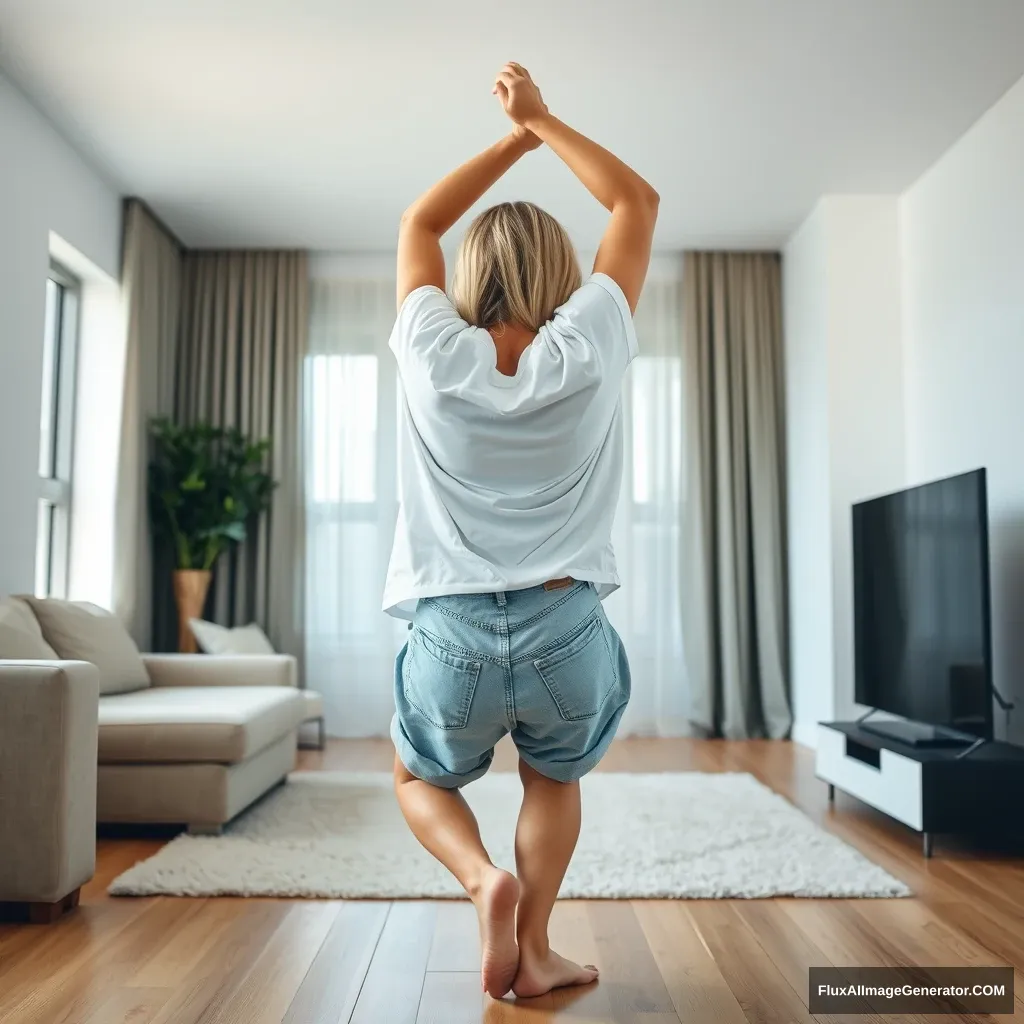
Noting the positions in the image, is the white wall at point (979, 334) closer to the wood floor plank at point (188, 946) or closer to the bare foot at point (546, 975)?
the bare foot at point (546, 975)

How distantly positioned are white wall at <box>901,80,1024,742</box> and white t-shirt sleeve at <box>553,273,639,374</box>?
257 cm

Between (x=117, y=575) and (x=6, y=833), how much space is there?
264cm

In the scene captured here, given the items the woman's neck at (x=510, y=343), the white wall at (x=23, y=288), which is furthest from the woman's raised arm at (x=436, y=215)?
the white wall at (x=23, y=288)

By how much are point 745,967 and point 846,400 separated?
340 cm

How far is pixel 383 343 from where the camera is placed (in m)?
5.70

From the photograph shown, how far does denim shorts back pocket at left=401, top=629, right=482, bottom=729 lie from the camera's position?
1536mm

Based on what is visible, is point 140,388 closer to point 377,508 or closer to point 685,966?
point 377,508

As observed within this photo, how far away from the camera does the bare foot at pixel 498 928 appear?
1492 millimetres

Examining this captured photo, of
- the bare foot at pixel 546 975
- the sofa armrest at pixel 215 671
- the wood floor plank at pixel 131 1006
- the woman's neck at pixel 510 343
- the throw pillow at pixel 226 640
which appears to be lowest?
the wood floor plank at pixel 131 1006

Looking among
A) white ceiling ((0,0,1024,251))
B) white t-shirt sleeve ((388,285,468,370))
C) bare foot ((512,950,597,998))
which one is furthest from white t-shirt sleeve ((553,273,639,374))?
white ceiling ((0,0,1024,251))

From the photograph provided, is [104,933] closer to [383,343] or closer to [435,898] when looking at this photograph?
[435,898]

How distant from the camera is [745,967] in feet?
6.40

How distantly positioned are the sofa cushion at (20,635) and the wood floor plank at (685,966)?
1.79 meters

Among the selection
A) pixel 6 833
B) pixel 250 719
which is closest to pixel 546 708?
pixel 6 833
